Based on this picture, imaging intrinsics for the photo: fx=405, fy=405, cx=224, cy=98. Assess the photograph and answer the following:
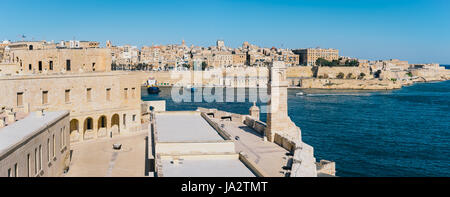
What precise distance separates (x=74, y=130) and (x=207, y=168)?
10.3 meters

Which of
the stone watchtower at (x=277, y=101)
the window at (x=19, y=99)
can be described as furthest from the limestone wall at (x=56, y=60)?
the stone watchtower at (x=277, y=101)

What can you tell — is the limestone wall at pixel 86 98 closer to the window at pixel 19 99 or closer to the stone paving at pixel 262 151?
the window at pixel 19 99

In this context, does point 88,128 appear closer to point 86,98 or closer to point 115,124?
point 115,124

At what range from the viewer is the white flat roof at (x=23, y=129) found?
7.27m

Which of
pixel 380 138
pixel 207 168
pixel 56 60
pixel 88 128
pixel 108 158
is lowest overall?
pixel 380 138

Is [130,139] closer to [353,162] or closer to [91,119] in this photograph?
[91,119]

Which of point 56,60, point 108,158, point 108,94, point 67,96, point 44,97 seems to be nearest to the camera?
point 108,158

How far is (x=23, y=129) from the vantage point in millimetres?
8820

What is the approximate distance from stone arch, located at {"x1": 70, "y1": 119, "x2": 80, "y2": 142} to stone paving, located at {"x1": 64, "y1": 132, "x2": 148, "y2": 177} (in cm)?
34

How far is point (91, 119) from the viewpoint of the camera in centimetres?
1764

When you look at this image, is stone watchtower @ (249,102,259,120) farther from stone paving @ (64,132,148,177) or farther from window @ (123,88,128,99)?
window @ (123,88,128,99)

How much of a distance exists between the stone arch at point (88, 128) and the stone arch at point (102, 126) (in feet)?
1.01

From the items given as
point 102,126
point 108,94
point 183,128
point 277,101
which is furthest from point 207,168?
point 102,126

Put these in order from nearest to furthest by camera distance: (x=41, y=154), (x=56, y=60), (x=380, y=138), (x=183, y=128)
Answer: (x=41, y=154), (x=183, y=128), (x=56, y=60), (x=380, y=138)
